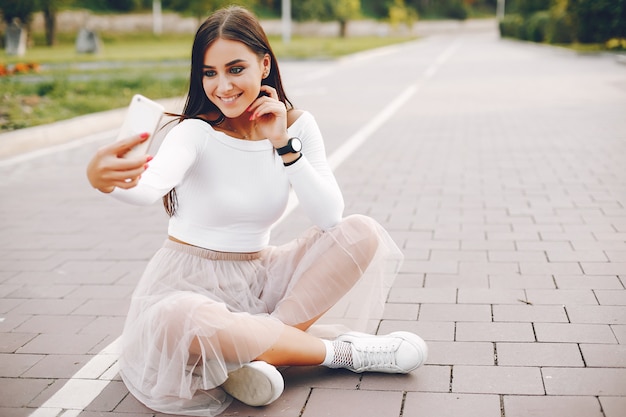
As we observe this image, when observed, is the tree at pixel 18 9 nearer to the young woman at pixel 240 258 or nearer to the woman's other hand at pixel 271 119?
the young woman at pixel 240 258

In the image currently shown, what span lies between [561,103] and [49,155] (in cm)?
780

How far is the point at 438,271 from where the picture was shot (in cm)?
453

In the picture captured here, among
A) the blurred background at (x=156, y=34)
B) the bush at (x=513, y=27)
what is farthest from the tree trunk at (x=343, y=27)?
the bush at (x=513, y=27)

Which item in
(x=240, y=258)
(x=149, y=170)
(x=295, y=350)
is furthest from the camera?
(x=240, y=258)

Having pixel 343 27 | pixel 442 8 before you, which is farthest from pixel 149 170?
pixel 442 8

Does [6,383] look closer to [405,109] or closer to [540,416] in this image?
[540,416]

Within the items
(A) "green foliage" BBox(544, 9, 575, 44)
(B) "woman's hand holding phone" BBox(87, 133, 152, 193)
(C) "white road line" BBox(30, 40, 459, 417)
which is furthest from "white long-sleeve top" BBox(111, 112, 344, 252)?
(A) "green foliage" BBox(544, 9, 575, 44)

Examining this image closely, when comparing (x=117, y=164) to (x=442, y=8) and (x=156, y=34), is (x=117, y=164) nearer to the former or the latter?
(x=156, y=34)

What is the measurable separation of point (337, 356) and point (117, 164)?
3.95ft

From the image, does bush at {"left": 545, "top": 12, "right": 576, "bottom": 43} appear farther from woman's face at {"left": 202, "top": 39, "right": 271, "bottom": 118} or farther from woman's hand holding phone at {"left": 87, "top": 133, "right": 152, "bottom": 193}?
woman's hand holding phone at {"left": 87, "top": 133, "right": 152, "bottom": 193}

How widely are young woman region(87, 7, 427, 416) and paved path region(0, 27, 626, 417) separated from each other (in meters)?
0.14

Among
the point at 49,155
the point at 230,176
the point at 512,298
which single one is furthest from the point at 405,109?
the point at 230,176

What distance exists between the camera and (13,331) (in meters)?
3.80

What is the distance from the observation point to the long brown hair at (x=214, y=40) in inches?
118
